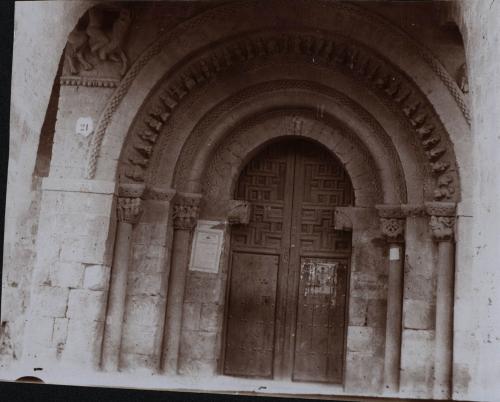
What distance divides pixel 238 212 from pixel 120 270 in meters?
1.48

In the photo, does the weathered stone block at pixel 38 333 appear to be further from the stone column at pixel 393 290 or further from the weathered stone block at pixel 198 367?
the stone column at pixel 393 290

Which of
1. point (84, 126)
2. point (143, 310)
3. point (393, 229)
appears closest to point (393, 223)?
point (393, 229)

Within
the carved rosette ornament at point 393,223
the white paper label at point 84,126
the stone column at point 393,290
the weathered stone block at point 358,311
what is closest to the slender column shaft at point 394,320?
the stone column at point 393,290

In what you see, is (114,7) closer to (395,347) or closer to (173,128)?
(173,128)

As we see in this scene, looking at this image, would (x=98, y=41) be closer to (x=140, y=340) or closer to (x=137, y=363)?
(x=140, y=340)

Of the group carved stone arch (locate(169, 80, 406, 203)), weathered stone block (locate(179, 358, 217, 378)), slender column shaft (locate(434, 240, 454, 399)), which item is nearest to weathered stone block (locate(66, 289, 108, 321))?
weathered stone block (locate(179, 358, 217, 378))

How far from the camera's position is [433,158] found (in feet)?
23.9

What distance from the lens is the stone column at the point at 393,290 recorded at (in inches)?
286

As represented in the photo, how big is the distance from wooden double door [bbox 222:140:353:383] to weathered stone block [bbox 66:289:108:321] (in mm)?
1573

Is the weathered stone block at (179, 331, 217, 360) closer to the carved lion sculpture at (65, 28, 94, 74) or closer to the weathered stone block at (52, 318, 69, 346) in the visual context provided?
the weathered stone block at (52, 318, 69, 346)

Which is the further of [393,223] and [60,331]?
[393,223]

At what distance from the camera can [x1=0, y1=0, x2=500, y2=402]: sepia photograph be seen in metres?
7.05

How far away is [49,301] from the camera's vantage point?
711cm

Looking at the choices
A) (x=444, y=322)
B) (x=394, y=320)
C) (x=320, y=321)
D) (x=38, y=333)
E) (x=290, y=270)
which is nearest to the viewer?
(x=444, y=322)
